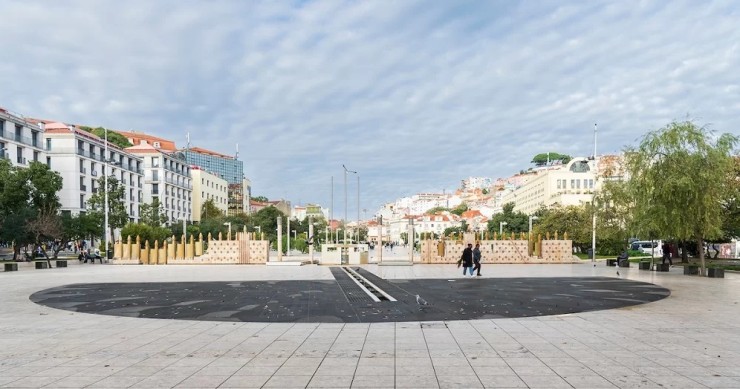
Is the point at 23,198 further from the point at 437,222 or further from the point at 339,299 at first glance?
the point at 437,222

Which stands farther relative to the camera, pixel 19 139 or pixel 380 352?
pixel 19 139

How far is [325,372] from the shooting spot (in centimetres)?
729

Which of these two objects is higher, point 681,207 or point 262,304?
point 681,207

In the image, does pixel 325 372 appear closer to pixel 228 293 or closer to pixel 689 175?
pixel 228 293

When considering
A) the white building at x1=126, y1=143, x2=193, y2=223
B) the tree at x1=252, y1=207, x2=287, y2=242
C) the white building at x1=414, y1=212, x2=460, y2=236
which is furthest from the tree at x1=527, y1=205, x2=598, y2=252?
the white building at x1=414, y1=212, x2=460, y2=236

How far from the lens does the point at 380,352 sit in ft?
27.9

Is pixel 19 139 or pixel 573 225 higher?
pixel 19 139

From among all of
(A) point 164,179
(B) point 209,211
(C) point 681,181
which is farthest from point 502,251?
(B) point 209,211

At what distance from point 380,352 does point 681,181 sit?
19670 mm

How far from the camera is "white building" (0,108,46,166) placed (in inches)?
2297

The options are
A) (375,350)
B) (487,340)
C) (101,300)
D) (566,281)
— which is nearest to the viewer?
(375,350)

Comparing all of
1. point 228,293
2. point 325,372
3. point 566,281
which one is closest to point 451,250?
point 566,281

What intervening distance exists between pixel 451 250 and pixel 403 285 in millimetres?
17945

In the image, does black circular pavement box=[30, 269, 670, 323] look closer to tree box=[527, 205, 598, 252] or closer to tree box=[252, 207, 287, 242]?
tree box=[527, 205, 598, 252]
